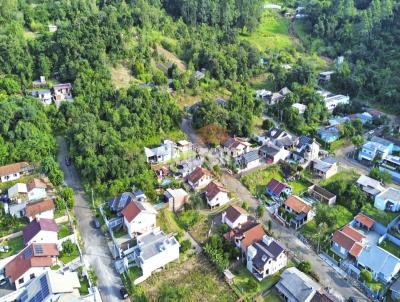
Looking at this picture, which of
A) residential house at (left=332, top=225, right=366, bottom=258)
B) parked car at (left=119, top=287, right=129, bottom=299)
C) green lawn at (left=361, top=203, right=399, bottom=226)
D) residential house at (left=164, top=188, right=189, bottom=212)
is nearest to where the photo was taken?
parked car at (left=119, top=287, right=129, bottom=299)

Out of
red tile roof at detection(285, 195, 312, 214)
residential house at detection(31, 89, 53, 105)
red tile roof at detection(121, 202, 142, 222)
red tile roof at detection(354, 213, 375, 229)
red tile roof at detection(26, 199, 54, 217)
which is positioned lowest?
red tile roof at detection(354, 213, 375, 229)

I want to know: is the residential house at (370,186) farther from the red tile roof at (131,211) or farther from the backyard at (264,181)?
the red tile roof at (131,211)

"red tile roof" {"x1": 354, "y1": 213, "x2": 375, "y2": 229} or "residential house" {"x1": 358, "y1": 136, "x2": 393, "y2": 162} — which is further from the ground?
"residential house" {"x1": 358, "y1": 136, "x2": 393, "y2": 162}

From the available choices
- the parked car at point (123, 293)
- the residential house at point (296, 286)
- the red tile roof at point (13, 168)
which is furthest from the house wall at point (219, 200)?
the red tile roof at point (13, 168)

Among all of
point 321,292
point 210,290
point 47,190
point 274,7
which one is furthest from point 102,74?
point 274,7

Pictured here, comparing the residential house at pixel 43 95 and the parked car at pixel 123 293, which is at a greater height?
the residential house at pixel 43 95


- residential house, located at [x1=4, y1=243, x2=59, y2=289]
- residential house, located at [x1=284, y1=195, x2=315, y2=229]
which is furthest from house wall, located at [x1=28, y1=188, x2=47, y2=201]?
residential house, located at [x1=284, y1=195, x2=315, y2=229]

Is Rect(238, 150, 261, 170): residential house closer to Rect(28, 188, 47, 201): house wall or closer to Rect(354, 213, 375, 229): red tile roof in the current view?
Rect(354, 213, 375, 229): red tile roof
